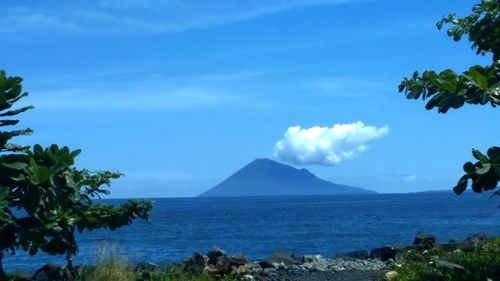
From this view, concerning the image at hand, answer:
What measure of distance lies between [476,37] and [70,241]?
6557 millimetres

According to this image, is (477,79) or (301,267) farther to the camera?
(301,267)

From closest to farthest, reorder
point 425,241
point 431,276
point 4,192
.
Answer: point 4,192 → point 431,276 → point 425,241

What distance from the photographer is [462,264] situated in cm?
1401

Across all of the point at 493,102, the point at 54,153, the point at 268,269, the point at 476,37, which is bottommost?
the point at 268,269

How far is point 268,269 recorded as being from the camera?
19859 mm

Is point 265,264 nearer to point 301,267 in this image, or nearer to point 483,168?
point 301,267

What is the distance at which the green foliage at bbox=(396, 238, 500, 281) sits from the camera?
12953mm

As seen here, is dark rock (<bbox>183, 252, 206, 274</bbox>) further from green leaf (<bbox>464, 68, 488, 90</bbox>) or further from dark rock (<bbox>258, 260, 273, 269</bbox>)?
green leaf (<bbox>464, 68, 488, 90</bbox>)

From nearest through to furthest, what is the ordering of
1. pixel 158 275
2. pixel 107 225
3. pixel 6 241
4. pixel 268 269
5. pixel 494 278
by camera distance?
pixel 6 241, pixel 107 225, pixel 494 278, pixel 158 275, pixel 268 269

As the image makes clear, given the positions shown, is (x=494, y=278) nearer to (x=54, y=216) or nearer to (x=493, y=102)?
(x=493, y=102)

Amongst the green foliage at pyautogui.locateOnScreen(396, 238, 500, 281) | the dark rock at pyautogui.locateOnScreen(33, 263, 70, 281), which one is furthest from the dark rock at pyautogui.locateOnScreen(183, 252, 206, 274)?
the green foliage at pyautogui.locateOnScreen(396, 238, 500, 281)

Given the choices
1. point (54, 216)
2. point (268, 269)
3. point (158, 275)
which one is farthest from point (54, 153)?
point (268, 269)

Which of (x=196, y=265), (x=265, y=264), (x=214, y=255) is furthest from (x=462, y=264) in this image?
(x=214, y=255)

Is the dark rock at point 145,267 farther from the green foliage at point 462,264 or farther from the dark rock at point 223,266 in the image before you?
the green foliage at point 462,264
